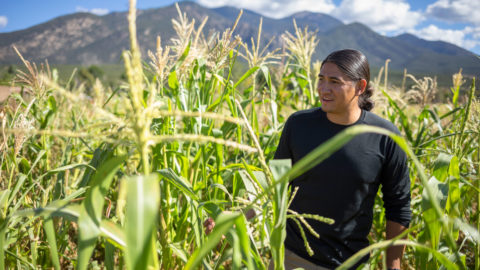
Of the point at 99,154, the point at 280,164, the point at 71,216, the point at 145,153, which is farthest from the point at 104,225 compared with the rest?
the point at 99,154

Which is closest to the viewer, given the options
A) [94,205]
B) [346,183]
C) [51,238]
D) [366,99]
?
[94,205]

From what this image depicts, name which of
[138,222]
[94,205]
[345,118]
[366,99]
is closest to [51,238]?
[94,205]

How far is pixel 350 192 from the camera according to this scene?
1571 mm

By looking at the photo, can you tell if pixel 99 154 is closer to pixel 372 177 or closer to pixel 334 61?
pixel 334 61

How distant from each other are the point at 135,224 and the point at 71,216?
1.21 ft

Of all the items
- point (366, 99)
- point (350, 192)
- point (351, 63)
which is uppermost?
point (351, 63)

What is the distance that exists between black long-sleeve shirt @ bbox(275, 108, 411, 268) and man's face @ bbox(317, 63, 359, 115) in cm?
13

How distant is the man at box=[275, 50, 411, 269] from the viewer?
5.07ft

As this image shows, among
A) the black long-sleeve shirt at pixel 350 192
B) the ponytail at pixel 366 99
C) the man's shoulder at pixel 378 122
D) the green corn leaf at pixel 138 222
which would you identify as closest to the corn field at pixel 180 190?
the green corn leaf at pixel 138 222

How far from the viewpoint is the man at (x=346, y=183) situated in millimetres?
1546

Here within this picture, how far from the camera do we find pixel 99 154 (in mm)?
1462

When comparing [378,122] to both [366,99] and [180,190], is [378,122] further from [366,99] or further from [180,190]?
[180,190]

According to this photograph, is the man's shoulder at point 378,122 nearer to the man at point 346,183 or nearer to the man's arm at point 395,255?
the man at point 346,183

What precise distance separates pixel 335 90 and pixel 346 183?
0.51 m
